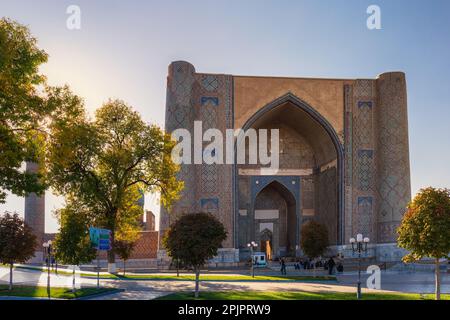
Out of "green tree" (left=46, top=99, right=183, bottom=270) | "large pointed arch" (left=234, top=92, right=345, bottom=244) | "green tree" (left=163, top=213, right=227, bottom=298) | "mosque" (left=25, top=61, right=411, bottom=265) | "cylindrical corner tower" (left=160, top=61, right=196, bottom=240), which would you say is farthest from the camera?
"large pointed arch" (left=234, top=92, right=345, bottom=244)

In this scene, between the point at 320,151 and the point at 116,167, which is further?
the point at 320,151

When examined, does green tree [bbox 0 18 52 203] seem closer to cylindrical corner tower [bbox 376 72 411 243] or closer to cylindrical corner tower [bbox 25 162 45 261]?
cylindrical corner tower [bbox 25 162 45 261]

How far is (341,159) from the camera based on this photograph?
38.6 m

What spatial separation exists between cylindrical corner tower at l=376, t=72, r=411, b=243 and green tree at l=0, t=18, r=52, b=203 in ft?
92.4

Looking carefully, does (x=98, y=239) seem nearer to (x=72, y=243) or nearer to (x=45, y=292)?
(x=72, y=243)

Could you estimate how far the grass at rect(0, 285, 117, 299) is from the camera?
16422mm

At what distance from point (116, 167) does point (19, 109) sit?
433 inches

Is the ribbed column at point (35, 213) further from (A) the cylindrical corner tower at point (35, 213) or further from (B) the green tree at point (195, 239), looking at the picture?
(B) the green tree at point (195, 239)

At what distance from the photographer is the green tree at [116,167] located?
2533 cm

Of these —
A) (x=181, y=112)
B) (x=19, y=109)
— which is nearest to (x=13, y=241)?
(x=19, y=109)

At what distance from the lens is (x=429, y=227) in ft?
47.9

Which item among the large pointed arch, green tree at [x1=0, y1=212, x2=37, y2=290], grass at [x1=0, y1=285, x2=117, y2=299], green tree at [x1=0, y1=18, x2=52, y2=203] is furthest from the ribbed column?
green tree at [x1=0, y1=18, x2=52, y2=203]

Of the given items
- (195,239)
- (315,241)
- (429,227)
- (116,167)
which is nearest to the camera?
(429,227)
